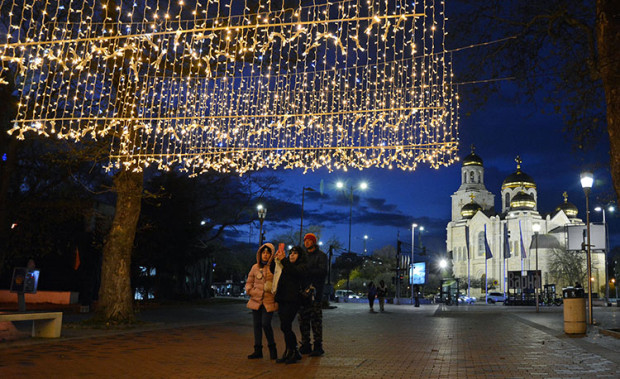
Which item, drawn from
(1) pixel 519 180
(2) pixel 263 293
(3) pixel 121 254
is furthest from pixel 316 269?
(1) pixel 519 180

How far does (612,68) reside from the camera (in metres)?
9.17

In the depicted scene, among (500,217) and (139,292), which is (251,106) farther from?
(500,217)

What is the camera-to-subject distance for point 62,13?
14875mm

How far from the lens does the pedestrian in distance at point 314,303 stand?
8.84 metres

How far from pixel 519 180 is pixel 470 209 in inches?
392

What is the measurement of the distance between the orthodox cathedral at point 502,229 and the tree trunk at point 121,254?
7358cm

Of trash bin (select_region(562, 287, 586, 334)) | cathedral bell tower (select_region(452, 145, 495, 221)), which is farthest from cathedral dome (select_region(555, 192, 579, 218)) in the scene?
trash bin (select_region(562, 287, 586, 334))

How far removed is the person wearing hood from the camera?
8.21 m

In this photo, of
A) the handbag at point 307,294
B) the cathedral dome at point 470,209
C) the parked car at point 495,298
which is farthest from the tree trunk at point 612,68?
the cathedral dome at point 470,209

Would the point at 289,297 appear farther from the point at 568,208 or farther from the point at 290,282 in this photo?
the point at 568,208

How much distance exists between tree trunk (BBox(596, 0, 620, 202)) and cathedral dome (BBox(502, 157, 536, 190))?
91.5m

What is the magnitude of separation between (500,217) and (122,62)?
9242 centimetres

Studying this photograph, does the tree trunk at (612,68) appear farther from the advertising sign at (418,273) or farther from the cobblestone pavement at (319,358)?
the advertising sign at (418,273)

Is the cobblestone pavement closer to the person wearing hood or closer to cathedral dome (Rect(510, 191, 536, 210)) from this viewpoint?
the person wearing hood
